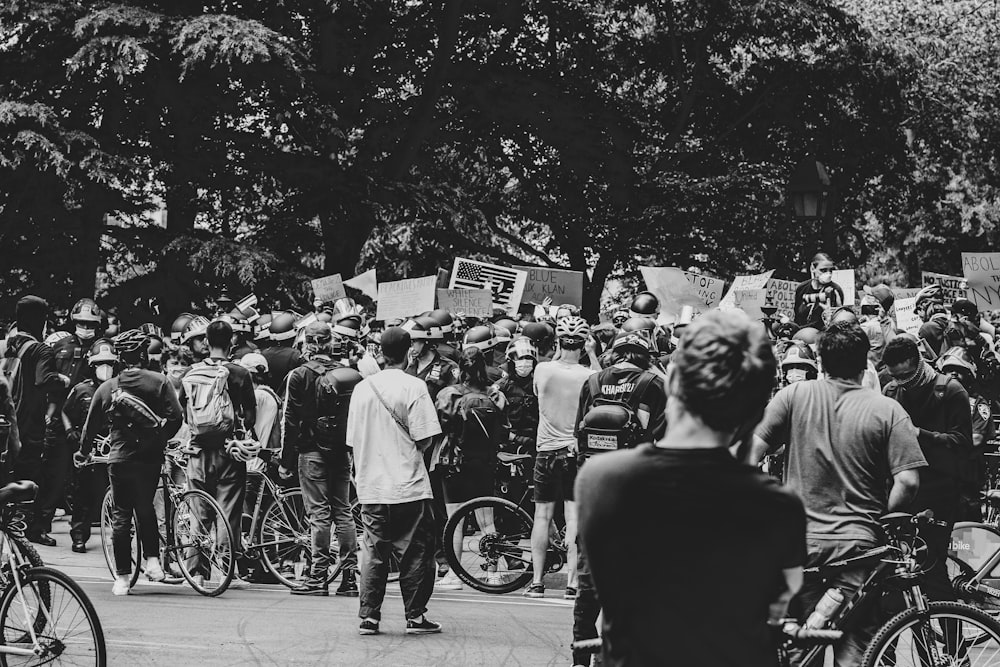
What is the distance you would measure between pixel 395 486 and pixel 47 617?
2.62 m

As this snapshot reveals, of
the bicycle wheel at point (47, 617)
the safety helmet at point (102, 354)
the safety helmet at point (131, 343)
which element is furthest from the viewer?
the safety helmet at point (102, 354)

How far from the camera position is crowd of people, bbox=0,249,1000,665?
3160mm

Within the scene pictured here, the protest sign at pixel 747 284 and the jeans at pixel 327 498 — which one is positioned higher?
the protest sign at pixel 747 284

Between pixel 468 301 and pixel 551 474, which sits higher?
pixel 468 301

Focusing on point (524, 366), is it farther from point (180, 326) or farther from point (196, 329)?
point (180, 326)

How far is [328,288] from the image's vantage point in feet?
57.5

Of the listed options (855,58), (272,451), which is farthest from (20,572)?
(855,58)

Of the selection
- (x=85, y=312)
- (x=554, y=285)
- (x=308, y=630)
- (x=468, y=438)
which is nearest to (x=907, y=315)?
(x=468, y=438)

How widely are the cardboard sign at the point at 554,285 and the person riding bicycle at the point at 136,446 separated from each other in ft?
29.5

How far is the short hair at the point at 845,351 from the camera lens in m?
5.68

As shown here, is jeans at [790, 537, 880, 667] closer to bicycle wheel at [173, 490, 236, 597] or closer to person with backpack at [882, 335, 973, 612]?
person with backpack at [882, 335, 973, 612]

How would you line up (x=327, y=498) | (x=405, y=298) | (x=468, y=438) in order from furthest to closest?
(x=405, y=298)
(x=468, y=438)
(x=327, y=498)

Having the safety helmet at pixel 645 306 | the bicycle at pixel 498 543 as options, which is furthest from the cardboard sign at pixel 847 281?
the bicycle at pixel 498 543

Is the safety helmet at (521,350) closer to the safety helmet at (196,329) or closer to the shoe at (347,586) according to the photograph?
the shoe at (347,586)
